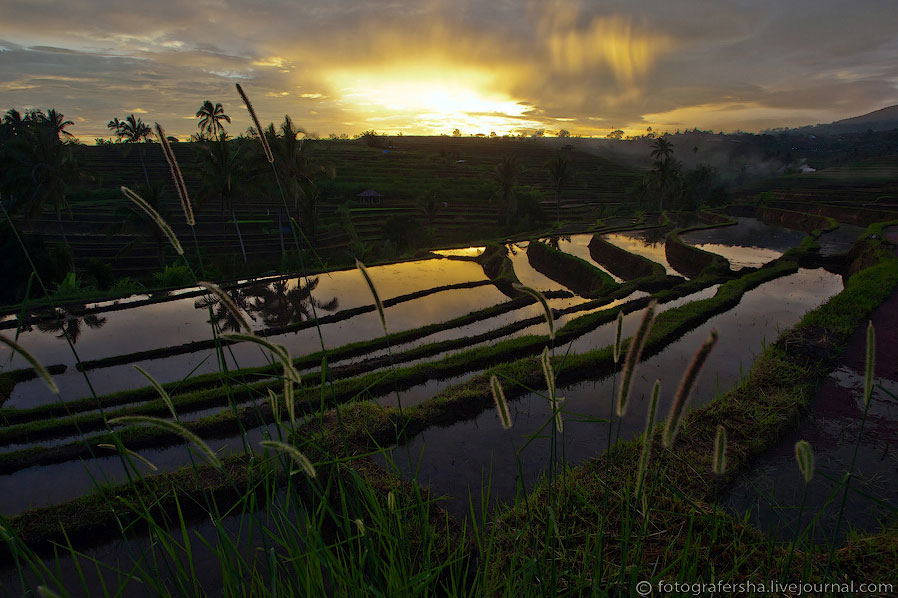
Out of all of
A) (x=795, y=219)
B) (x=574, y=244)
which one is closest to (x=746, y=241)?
(x=574, y=244)

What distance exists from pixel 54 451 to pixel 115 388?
150 inches

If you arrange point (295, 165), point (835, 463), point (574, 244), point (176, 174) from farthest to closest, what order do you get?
point (574, 244) → point (295, 165) → point (835, 463) → point (176, 174)

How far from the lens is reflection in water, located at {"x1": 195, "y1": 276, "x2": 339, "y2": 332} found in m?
19.3

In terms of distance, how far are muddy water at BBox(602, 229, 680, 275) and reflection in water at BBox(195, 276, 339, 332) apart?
21964 millimetres

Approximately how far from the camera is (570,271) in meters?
27.5

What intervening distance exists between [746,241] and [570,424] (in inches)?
1325

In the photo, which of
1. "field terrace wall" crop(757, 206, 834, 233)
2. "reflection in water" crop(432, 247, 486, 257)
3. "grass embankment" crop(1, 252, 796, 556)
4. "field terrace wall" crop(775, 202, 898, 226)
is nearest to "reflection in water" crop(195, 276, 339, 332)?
"grass embankment" crop(1, 252, 796, 556)

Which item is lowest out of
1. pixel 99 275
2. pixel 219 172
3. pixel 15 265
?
pixel 99 275

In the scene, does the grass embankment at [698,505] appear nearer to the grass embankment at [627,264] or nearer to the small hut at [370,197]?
the grass embankment at [627,264]

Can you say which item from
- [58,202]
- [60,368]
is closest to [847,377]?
[60,368]

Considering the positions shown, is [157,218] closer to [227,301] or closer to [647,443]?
[227,301]

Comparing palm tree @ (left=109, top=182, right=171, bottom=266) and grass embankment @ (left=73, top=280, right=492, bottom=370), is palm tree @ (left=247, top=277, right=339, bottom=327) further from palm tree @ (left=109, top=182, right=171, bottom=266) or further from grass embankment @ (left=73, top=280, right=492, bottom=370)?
palm tree @ (left=109, top=182, right=171, bottom=266)

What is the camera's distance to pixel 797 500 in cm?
713

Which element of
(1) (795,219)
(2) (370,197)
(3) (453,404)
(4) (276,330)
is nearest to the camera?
(3) (453,404)
